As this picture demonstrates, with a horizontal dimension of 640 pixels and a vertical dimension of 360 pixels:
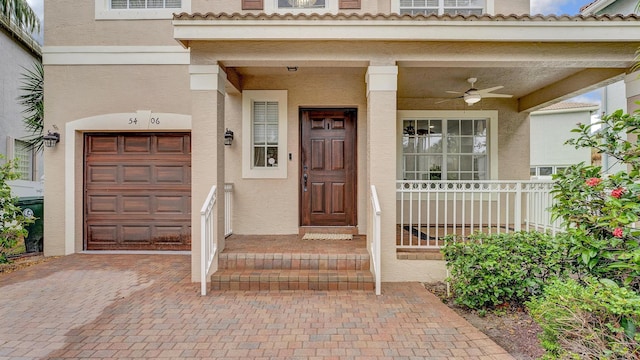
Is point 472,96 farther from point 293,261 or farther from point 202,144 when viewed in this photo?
point 202,144

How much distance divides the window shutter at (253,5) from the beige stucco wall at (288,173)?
49.8 inches

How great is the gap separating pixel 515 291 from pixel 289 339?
2.58 m

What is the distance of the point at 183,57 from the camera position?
19.5ft

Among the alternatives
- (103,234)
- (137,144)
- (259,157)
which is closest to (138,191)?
(137,144)

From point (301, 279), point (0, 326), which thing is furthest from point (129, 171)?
point (301, 279)

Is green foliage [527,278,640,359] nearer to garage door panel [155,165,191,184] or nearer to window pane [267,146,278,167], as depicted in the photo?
window pane [267,146,278,167]

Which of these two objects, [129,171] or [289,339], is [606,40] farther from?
[129,171]

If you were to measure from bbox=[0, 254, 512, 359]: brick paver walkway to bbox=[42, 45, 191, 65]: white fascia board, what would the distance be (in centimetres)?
396

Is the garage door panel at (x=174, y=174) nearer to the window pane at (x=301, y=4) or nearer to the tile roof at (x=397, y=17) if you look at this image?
the tile roof at (x=397, y=17)

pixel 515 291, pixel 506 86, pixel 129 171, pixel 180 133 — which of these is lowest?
pixel 515 291

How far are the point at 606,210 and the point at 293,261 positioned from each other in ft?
11.5

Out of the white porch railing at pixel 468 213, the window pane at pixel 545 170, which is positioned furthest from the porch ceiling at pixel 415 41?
the window pane at pixel 545 170

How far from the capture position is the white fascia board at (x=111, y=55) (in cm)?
593

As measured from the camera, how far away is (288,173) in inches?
235
